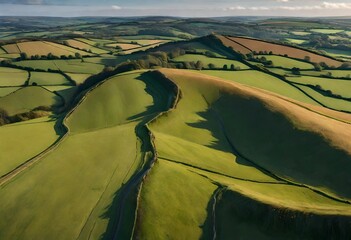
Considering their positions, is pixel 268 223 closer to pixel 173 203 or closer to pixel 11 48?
pixel 173 203

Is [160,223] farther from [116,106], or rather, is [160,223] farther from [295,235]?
[116,106]

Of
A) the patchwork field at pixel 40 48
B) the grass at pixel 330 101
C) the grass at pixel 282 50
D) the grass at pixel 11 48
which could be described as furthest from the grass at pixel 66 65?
the grass at pixel 330 101

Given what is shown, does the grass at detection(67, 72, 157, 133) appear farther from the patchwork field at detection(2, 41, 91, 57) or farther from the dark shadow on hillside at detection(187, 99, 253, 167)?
the patchwork field at detection(2, 41, 91, 57)

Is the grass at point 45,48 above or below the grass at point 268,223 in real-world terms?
below

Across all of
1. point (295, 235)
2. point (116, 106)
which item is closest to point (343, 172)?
point (295, 235)

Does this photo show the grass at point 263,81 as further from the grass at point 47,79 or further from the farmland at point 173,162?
the grass at point 47,79

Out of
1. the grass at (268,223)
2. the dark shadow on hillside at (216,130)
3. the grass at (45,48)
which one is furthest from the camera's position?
the grass at (45,48)
